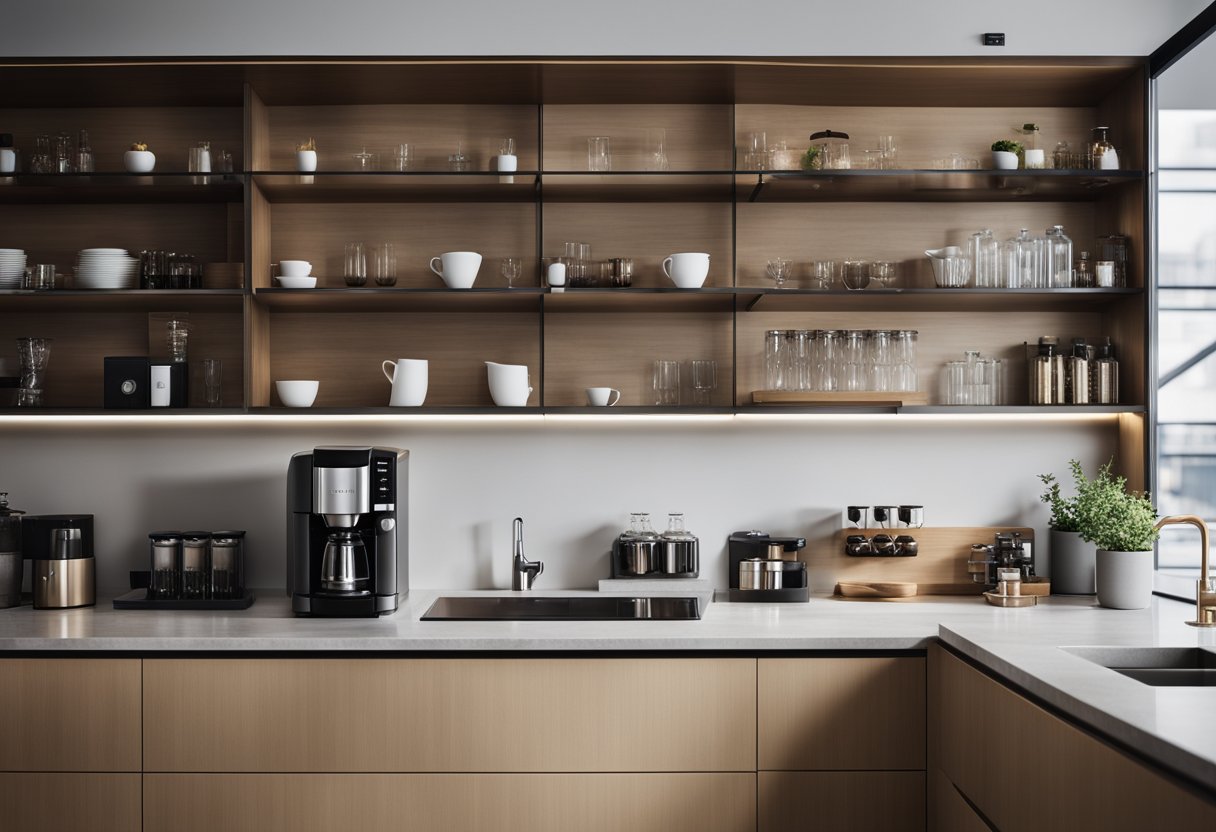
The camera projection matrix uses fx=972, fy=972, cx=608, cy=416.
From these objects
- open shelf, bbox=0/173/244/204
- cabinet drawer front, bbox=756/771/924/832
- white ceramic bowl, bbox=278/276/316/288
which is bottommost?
cabinet drawer front, bbox=756/771/924/832

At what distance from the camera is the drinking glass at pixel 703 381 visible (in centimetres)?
300

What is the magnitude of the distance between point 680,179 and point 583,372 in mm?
664

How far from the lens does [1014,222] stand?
3.09m

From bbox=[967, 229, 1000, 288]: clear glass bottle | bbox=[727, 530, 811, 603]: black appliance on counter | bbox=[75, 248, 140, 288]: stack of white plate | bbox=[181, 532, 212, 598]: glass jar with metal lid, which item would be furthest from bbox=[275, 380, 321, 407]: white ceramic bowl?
bbox=[967, 229, 1000, 288]: clear glass bottle

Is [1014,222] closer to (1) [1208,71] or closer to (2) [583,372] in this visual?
(1) [1208,71]

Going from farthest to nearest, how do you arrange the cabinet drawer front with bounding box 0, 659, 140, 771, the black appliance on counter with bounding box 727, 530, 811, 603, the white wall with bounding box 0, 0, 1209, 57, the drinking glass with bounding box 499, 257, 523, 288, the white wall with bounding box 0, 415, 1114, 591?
the white wall with bounding box 0, 415, 1114, 591
the drinking glass with bounding box 499, 257, 523, 288
the black appliance on counter with bounding box 727, 530, 811, 603
the white wall with bounding box 0, 0, 1209, 57
the cabinet drawer front with bounding box 0, 659, 140, 771

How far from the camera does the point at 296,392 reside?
2.85m

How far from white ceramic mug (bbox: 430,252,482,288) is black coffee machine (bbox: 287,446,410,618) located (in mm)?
541

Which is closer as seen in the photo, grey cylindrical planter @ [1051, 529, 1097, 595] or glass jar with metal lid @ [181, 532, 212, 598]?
glass jar with metal lid @ [181, 532, 212, 598]

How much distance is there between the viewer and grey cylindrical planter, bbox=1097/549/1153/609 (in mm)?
2609

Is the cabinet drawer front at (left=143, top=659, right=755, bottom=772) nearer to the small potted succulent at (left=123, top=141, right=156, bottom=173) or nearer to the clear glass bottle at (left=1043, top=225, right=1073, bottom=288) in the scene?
the small potted succulent at (left=123, top=141, right=156, bottom=173)

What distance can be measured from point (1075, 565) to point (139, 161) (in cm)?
302

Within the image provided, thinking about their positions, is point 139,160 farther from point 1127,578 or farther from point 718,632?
point 1127,578

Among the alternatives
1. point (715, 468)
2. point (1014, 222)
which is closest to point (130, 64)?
point (715, 468)
